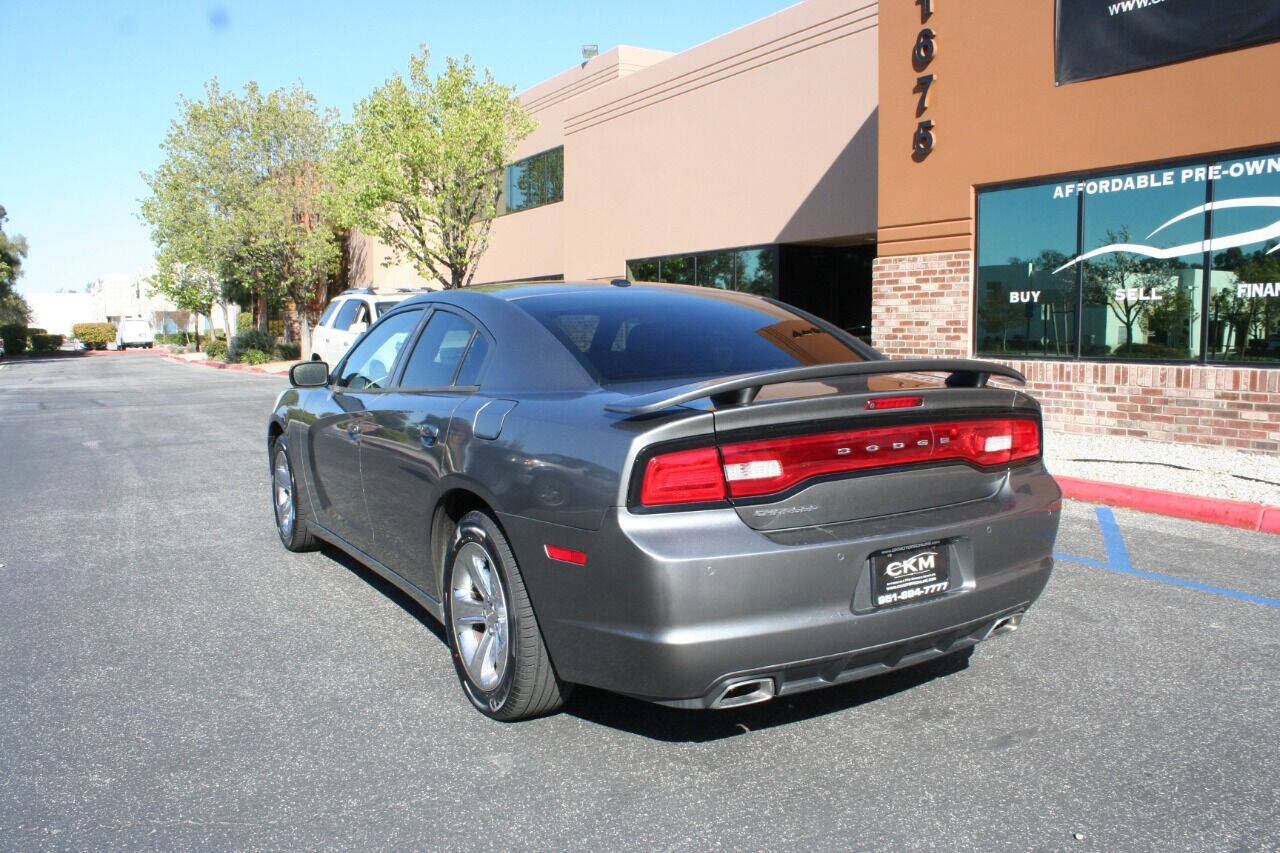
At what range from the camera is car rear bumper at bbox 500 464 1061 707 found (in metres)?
2.91

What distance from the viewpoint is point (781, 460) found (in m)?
3.04

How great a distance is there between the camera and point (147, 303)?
10794 cm

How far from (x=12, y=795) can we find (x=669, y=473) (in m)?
2.28

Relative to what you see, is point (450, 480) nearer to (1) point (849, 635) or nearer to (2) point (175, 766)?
(2) point (175, 766)

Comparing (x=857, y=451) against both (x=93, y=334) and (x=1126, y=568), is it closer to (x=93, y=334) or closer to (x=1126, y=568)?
(x=1126, y=568)

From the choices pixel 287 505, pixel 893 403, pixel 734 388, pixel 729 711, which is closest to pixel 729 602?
pixel 734 388

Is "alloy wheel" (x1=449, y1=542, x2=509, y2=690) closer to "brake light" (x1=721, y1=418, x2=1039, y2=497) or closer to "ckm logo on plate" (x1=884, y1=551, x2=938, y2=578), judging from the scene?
"brake light" (x1=721, y1=418, x2=1039, y2=497)

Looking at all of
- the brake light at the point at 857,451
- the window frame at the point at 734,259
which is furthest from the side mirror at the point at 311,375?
the window frame at the point at 734,259

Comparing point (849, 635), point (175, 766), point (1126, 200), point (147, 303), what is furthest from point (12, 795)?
point (147, 303)

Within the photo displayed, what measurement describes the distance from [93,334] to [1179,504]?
85.8m

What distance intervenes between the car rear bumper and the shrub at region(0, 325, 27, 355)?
7144 centimetres

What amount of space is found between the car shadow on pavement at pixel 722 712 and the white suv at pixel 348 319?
12465 millimetres

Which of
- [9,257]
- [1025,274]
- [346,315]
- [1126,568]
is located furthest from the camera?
[9,257]

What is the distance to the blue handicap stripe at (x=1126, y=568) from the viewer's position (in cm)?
513
